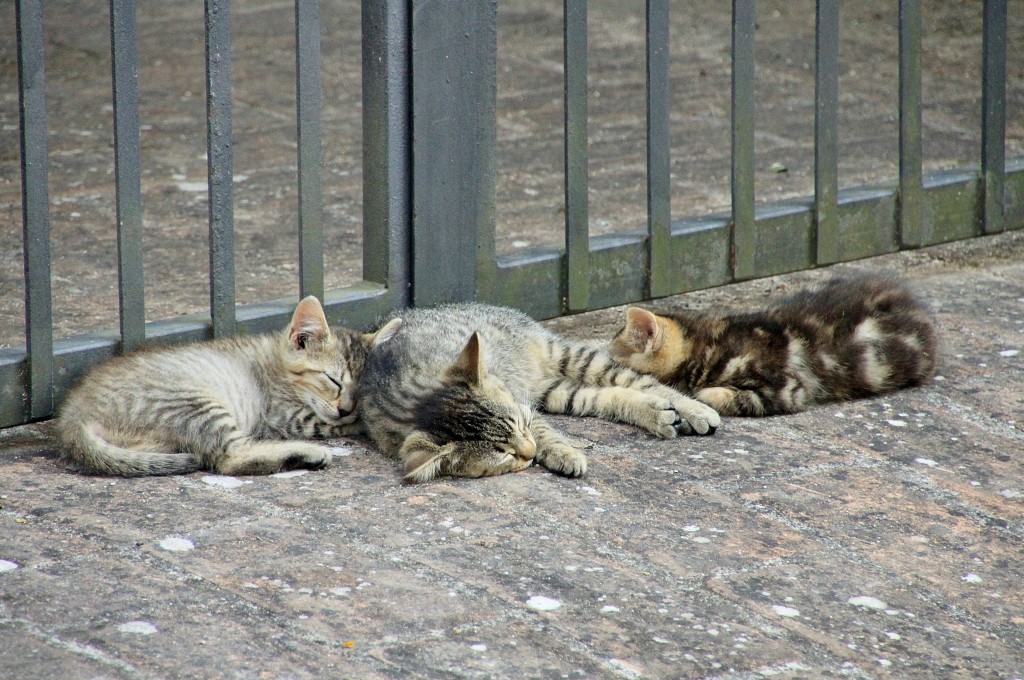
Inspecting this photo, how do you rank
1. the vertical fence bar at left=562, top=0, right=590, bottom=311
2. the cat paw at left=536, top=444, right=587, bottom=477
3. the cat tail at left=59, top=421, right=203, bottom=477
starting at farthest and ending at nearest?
the vertical fence bar at left=562, top=0, right=590, bottom=311 → the cat paw at left=536, top=444, right=587, bottom=477 → the cat tail at left=59, top=421, right=203, bottom=477

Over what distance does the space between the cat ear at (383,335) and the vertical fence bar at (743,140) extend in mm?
1638

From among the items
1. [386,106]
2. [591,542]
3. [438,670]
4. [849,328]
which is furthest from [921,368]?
[438,670]

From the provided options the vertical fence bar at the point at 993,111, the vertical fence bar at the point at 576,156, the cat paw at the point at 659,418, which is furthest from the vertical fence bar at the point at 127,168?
the vertical fence bar at the point at 993,111

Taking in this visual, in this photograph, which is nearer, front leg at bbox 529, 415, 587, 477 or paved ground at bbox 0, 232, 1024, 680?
paved ground at bbox 0, 232, 1024, 680

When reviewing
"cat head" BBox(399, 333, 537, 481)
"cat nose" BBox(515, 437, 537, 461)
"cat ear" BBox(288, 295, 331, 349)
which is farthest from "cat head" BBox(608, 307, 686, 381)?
"cat ear" BBox(288, 295, 331, 349)

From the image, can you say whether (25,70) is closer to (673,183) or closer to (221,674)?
(221,674)

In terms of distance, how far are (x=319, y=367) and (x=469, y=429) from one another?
722 millimetres

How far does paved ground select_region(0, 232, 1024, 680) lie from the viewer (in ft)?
9.89

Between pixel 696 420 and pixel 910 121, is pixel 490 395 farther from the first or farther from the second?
pixel 910 121

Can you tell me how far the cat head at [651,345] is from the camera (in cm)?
495

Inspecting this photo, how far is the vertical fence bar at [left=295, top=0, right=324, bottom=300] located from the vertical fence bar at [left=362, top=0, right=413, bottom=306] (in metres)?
0.22

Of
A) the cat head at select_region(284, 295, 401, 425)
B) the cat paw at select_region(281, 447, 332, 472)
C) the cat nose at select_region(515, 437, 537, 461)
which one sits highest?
the cat head at select_region(284, 295, 401, 425)

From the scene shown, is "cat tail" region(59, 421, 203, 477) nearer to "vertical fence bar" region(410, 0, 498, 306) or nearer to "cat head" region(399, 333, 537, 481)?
"cat head" region(399, 333, 537, 481)

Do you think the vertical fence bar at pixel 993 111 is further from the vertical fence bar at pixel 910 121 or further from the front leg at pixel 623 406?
the front leg at pixel 623 406
